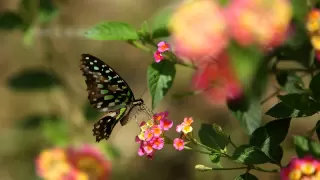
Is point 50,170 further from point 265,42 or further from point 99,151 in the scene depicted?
point 265,42

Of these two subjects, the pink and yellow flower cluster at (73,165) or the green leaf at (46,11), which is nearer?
the pink and yellow flower cluster at (73,165)

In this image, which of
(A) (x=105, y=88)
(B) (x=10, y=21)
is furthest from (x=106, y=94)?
(B) (x=10, y=21)

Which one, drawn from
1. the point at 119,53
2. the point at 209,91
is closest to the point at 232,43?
the point at 209,91

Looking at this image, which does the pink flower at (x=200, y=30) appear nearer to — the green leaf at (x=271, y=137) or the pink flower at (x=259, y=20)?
the pink flower at (x=259, y=20)

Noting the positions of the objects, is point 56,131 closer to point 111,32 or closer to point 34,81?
point 34,81

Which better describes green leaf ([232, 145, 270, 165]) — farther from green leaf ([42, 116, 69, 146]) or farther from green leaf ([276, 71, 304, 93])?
green leaf ([42, 116, 69, 146])

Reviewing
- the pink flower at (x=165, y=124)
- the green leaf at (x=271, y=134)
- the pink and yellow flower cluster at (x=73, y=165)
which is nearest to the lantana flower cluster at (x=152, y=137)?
the pink flower at (x=165, y=124)

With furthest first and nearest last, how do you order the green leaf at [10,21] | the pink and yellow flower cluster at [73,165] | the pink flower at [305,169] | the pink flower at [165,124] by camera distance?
the green leaf at [10,21] → the pink and yellow flower cluster at [73,165] → the pink flower at [165,124] → the pink flower at [305,169]
